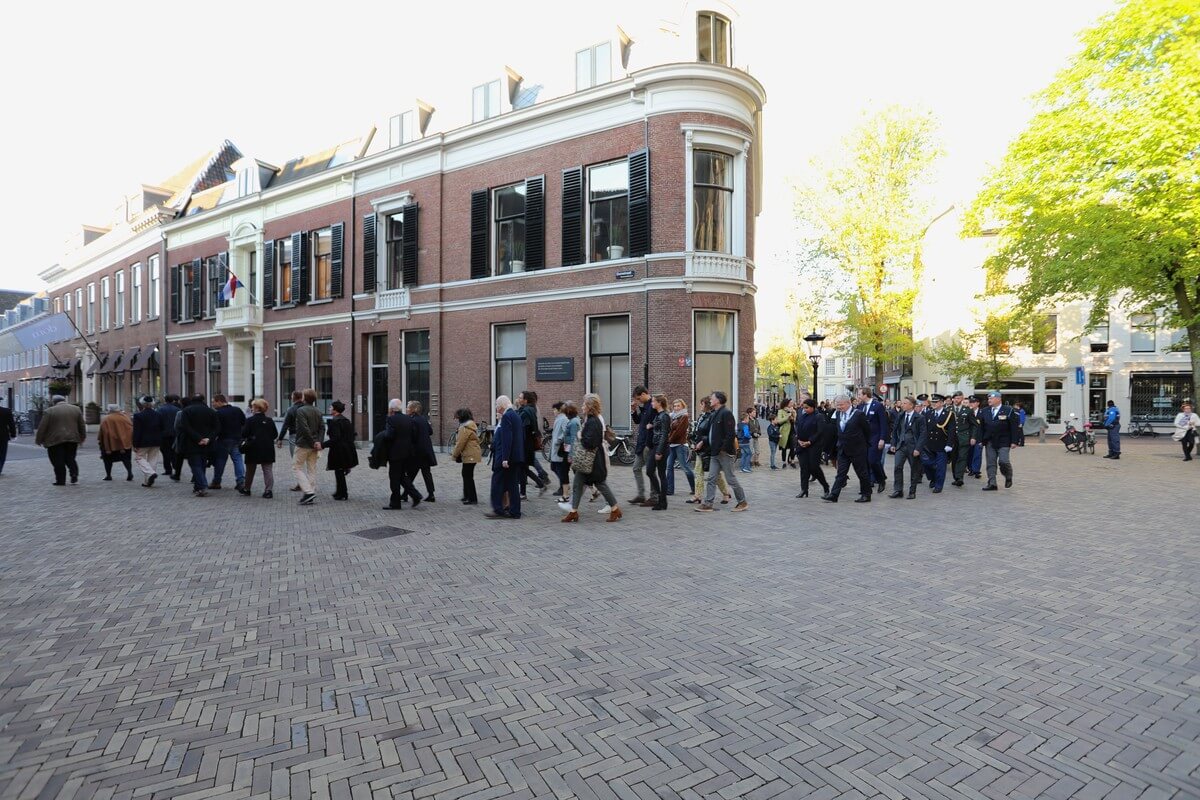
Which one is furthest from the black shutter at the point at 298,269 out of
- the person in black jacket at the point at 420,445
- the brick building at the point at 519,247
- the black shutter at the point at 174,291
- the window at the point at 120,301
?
the person in black jacket at the point at 420,445

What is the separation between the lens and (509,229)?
68.7ft

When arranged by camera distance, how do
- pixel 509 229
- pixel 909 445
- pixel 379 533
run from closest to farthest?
pixel 379 533 < pixel 909 445 < pixel 509 229

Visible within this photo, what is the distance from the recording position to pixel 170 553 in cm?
738

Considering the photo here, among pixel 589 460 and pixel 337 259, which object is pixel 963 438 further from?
pixel 337 259

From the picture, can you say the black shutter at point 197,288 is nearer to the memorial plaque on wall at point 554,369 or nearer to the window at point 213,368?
the window at point 213,368

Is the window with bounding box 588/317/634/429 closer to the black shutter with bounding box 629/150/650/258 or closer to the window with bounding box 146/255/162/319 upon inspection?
the black shutter with bounding box 629/150/650/258

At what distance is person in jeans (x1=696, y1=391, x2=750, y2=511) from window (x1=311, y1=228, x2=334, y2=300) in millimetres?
19905

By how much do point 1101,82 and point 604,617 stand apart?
77.4 ft

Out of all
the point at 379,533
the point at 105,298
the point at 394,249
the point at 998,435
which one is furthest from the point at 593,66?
the point at 105,298

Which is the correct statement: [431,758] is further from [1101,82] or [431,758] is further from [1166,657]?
[1101,82]

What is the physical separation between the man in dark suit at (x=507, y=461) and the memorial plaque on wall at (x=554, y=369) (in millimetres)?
9276

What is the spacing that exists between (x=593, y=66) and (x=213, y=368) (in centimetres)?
2227

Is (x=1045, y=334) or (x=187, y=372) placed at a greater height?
(x=1045, y=334)

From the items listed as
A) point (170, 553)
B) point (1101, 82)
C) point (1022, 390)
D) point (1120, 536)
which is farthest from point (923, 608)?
point (1022, 390)
